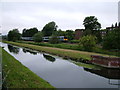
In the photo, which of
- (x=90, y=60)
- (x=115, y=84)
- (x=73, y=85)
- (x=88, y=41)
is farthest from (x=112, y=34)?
(x=73, y=85)

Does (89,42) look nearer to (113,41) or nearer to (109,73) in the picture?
(113,41)

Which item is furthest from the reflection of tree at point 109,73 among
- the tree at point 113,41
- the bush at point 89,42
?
the bush at point 89,42

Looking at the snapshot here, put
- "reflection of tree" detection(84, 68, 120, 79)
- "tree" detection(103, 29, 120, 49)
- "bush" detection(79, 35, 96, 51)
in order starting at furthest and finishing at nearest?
1. "bush" detection(79, 35, 96, 51)
2. "tree" detection(103, 29, 120, 49)
3. "reflection of tree" detection(84, 68, 120, 79)

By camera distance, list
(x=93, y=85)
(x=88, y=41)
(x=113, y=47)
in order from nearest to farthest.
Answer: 1. (x=93, y=85)
2. (x=113, y=47)
3. (x=88, y=41)

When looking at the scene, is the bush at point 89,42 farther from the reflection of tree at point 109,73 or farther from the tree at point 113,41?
the reflection of tree at point 109,73

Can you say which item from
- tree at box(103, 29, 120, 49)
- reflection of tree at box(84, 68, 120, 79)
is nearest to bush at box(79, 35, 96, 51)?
tree at box(103, 29, 120, 49)

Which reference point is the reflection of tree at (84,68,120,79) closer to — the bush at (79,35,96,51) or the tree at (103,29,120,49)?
the tree at (103,29,120,49)

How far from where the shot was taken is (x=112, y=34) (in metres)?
25.0

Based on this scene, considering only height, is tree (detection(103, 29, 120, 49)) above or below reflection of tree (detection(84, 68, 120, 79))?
above

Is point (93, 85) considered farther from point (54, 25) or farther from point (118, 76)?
point (54, 25)

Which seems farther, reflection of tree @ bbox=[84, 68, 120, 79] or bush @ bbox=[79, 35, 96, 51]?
bush @ bbox=[79, 35, 96, 51]

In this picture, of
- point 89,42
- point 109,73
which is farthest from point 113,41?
point 109,73

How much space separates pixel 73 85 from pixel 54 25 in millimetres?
85112

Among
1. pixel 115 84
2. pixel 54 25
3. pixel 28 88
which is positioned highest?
pixel 54 25
